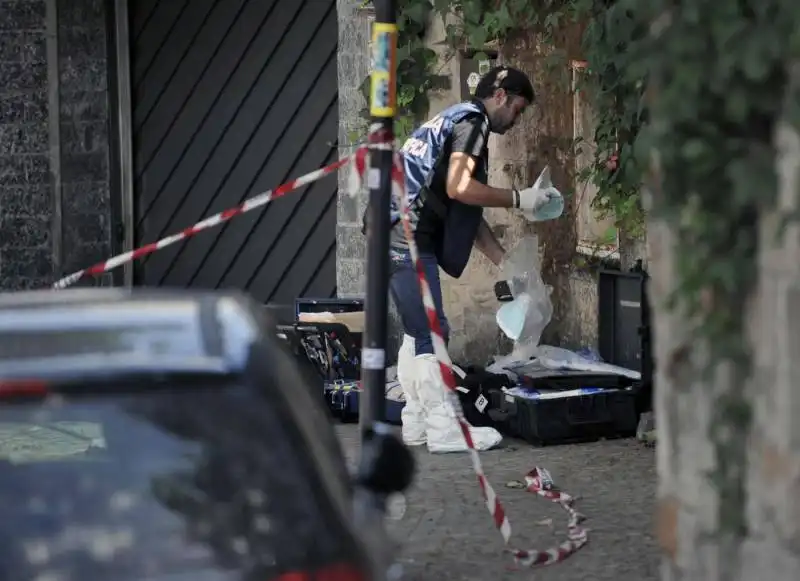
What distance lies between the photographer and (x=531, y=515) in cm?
645

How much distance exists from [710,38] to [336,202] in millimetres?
7263

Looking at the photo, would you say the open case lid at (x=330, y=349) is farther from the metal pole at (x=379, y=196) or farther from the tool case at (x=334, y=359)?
the metal pole at (x=379, y=196)

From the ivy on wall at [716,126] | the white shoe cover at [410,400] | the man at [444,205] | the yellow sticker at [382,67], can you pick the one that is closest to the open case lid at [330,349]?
the white shoe cover at [410,400]

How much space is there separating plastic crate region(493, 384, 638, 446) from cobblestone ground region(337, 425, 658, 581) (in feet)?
0.25

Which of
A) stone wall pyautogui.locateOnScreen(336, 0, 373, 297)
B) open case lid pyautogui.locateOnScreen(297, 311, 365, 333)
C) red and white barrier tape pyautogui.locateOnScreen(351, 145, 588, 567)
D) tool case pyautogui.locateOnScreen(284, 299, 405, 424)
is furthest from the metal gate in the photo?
red and white barrier tape pyautogui.locateOnScreen(351, 145, 588, 567)

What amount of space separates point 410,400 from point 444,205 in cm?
105

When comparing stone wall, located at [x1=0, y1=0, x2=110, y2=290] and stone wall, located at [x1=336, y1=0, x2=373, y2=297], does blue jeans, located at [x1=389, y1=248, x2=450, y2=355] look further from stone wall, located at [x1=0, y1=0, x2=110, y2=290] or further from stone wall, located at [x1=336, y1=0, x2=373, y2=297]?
stone wall, located at [x1=0, y1=0, x2=110, y2=290]

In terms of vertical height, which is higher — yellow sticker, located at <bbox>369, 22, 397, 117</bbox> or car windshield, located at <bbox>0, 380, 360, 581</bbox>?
yellow sticker, located at <bbox>369, 22, 397, 117</bbox>

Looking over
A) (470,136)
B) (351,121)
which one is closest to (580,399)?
(470,136)

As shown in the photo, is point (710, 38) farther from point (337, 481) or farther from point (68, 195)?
point (68, 195)

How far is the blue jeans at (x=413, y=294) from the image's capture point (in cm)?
763

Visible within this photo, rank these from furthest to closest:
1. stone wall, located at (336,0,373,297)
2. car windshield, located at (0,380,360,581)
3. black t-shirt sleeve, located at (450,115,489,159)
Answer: stone wall, located at (336,0,373,297) → black t-shirt sleeve, located at (450,115,489,159) → car windshield, located at (0,380,360,581)

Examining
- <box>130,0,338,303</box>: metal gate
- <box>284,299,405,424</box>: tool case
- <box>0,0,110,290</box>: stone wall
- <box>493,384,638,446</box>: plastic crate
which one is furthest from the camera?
<box>0,0,110,290</box>: stone wall

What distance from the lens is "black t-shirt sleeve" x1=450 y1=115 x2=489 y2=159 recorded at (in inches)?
298
